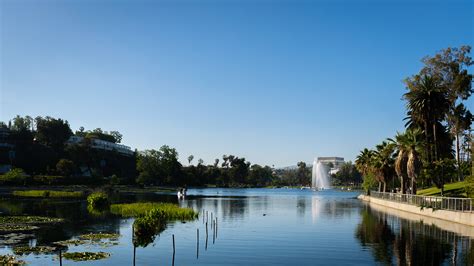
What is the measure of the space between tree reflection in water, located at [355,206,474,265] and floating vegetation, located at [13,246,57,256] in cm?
2429

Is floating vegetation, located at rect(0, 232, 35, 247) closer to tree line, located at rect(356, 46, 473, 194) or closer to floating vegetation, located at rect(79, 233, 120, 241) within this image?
floating vegetation, located at rect(79, 233, 120, 241)

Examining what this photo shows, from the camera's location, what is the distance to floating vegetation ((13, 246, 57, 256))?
35562 mm

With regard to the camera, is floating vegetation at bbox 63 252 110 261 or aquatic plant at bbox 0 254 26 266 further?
floating vegetation at bbox 63 252 110 261

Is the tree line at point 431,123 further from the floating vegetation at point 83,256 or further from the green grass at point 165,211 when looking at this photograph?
the floating vegetation at point 83,256

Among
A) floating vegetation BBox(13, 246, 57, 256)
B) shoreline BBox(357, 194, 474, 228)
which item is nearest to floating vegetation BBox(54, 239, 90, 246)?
floating vegetation BBox(13, 246, 57, 256)

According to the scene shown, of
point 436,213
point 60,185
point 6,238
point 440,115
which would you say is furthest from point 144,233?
point 60,185

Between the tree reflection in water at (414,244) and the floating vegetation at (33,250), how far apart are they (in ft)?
79.7

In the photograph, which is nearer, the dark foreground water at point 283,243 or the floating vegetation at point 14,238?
the dark foreground water at point 283,243

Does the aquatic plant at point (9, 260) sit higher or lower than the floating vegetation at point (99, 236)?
higher

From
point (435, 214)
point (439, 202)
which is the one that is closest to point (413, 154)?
point (435, 214)

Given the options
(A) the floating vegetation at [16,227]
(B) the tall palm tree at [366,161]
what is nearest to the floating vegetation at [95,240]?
(A) the floating vegetation at [16,227]

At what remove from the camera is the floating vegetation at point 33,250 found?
117ft

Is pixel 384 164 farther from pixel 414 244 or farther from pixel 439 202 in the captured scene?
pixel 414 244

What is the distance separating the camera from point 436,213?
6391cm
